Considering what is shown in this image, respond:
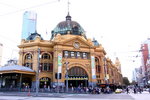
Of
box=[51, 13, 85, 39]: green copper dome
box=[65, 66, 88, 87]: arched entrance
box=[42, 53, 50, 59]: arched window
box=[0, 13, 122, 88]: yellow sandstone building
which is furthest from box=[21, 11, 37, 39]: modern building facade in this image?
box=[65, 66, 88, 87]: arched entrance

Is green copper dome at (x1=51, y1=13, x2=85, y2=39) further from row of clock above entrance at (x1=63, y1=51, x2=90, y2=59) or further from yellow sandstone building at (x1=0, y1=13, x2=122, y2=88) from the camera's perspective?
row of clock above entrance at (x1=63, y1=51, x2=90, y2=59)

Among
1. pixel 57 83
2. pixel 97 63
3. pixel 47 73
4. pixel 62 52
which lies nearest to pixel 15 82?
pixel 47 73

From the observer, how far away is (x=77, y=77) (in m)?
52.0

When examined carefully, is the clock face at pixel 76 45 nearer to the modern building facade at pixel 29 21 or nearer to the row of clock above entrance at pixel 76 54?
the row of clock above entrance at pixel 76 54

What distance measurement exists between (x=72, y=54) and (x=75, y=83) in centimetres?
918

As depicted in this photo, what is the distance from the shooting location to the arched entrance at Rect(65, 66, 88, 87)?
169ft

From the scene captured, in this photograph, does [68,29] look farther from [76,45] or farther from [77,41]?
[76,45]

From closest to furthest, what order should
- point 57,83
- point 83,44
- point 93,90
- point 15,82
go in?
point 93,90, point 57,83, point 15,82, point 83,44

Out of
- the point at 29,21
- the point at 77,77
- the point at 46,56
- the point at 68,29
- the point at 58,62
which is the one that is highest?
the point at 68,29

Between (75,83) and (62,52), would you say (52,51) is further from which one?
(75,83)

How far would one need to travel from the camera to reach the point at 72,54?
5356 centimetres

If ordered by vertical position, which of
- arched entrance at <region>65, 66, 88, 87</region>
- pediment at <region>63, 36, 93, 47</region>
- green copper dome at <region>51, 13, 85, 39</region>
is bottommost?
arched entrance at <region>65, 66, 88, 87</region>

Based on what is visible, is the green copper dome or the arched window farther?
the green copper dome

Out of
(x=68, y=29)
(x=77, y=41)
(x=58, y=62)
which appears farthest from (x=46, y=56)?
(x=68, y=29)
